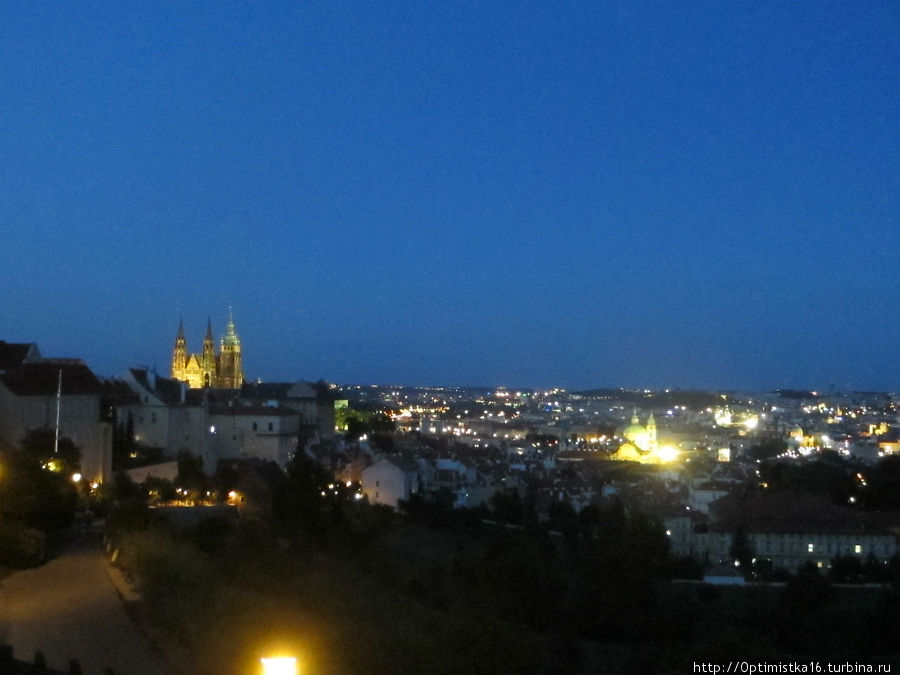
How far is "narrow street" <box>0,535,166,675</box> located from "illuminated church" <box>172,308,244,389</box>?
35758 mm

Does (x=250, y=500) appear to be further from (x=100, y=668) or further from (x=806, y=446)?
(x=806, y=446)

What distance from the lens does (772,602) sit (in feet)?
61.8

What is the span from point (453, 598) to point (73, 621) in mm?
6093

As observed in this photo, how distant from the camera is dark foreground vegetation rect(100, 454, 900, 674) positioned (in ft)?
29.3

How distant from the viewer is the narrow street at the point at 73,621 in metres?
9.27

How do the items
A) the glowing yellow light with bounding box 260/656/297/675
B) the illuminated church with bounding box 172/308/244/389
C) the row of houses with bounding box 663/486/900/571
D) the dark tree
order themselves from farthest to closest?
the illuminated church with bounding box 172/308/244/389, the row of houses with bounding box 663/486/900/571, the dark tree, the glowing yellow light with bounding box 260/656/297/675

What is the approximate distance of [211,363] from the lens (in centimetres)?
5144

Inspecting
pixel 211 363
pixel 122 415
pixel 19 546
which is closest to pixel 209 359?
pixel 211 363

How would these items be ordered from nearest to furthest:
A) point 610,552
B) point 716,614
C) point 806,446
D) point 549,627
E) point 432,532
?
point 549,627, point 716,614, point 610,552, point 432,532, point 806,446

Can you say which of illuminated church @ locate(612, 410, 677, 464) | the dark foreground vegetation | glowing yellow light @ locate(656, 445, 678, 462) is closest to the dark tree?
the dark foreground vegetation

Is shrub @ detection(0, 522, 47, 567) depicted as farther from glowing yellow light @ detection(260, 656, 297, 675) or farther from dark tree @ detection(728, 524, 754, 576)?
dark tree @ detection(728, 524, 754, 576)

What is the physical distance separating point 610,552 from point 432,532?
485cm

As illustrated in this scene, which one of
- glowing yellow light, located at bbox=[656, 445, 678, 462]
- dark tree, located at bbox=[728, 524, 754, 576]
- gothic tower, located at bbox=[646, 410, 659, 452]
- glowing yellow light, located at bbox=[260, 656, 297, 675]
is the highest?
glowing yellow light, located at bbox=[260, 656, 297, 675]

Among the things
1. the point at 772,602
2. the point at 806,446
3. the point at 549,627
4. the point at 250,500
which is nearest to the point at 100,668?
the point at 549,627
